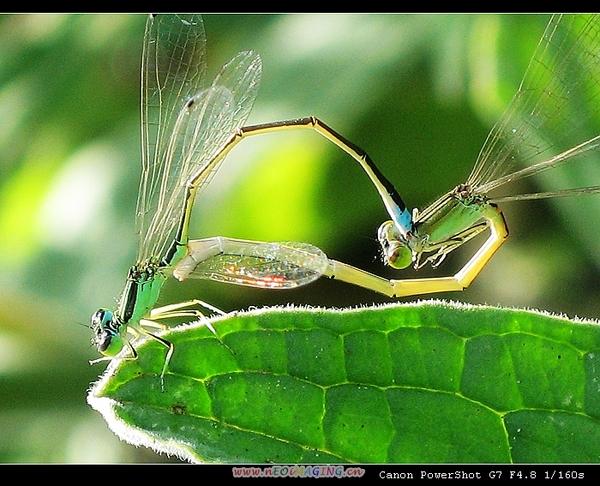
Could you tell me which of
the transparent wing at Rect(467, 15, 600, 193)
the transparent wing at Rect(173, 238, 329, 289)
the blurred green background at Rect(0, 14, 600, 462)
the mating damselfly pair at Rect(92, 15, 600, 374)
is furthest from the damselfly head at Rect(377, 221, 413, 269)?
the blurred green background at Rect(0, 14, 600, 462)

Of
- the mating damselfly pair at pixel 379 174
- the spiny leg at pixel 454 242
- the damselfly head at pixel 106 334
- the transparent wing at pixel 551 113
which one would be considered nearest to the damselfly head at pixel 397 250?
the mating damselfly pair at pixel 379 174

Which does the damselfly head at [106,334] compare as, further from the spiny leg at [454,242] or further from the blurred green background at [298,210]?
the spiny leg at [454,242]

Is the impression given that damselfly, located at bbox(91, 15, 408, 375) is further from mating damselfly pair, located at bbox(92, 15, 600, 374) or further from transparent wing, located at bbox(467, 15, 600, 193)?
transparent wing, located at bbox(467, 15, 600, 193)

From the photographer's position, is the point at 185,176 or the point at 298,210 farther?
the point at 298,210

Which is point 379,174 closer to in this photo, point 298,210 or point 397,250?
point 397,250

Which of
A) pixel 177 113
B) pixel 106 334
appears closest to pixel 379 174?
pixel 177 113

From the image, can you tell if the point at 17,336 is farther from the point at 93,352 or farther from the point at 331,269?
the point at 331,269
